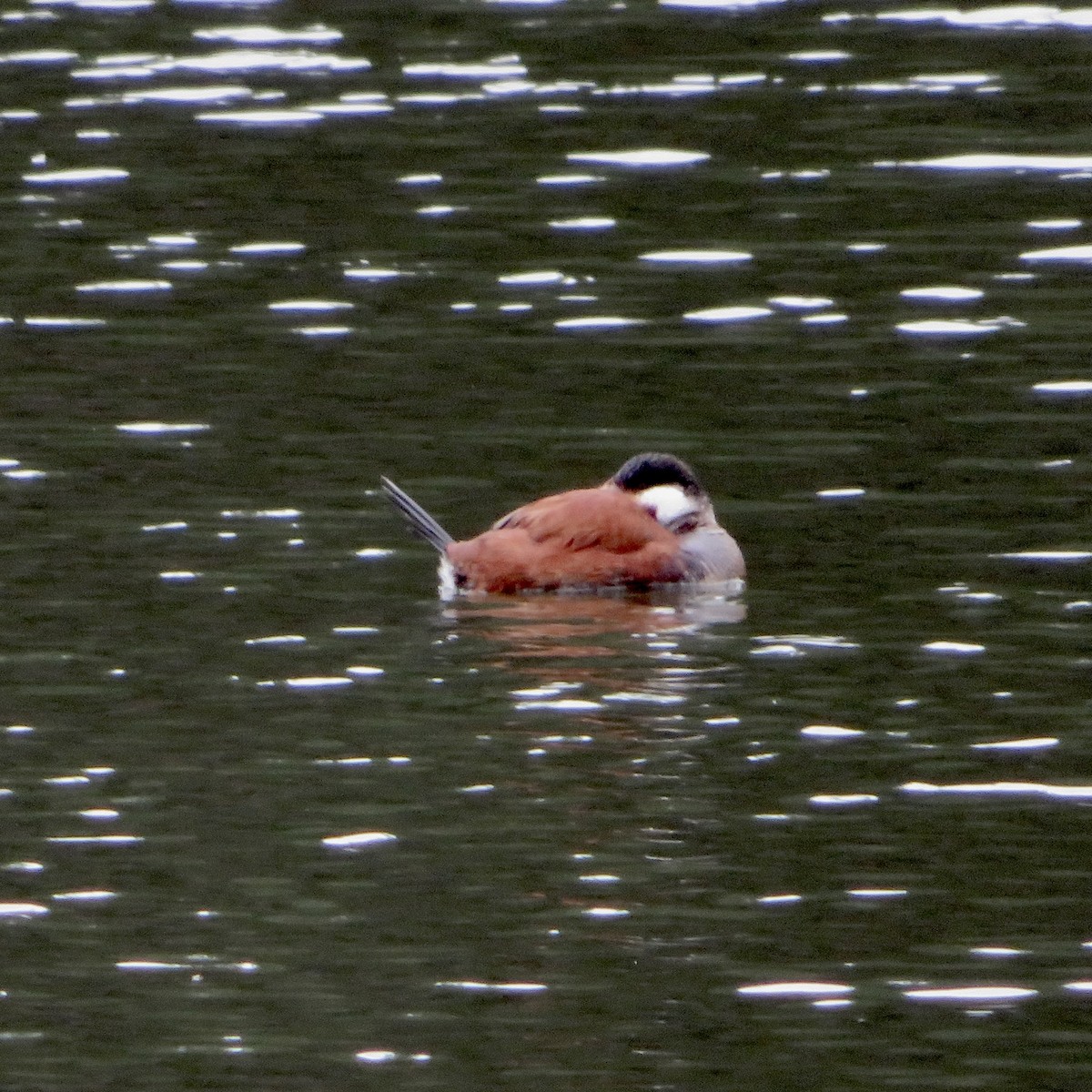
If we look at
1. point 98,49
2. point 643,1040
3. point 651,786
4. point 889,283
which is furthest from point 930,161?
point 643,1040

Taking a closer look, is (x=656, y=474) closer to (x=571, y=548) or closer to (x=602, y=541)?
(x=602, y=541)

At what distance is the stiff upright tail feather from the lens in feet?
46.0

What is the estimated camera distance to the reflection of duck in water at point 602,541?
44.9 ft

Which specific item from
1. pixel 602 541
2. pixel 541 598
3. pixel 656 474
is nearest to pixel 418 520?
pixel 541 598

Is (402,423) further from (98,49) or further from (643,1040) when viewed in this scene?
(98,49)

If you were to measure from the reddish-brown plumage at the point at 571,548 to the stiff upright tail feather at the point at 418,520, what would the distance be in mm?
261

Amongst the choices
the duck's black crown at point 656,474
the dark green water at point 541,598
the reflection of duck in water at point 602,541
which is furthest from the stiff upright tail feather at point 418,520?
the duck's black crown at point 656,474

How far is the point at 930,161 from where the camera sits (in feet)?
69.6

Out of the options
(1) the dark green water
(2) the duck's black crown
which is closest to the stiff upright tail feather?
(1) the dark green water

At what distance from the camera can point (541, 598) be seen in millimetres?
13805

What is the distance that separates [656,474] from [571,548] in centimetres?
66

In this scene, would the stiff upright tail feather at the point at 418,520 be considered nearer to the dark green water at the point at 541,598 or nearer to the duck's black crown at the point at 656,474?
the dark green water at the point at 541,598

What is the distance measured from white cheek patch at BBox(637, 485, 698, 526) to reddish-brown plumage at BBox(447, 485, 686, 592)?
5cm

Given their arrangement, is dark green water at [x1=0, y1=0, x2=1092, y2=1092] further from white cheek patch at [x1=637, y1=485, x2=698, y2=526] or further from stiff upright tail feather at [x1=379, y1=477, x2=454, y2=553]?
white cheek patch at [x1=637, y1=485, x2=698, y2=526]
